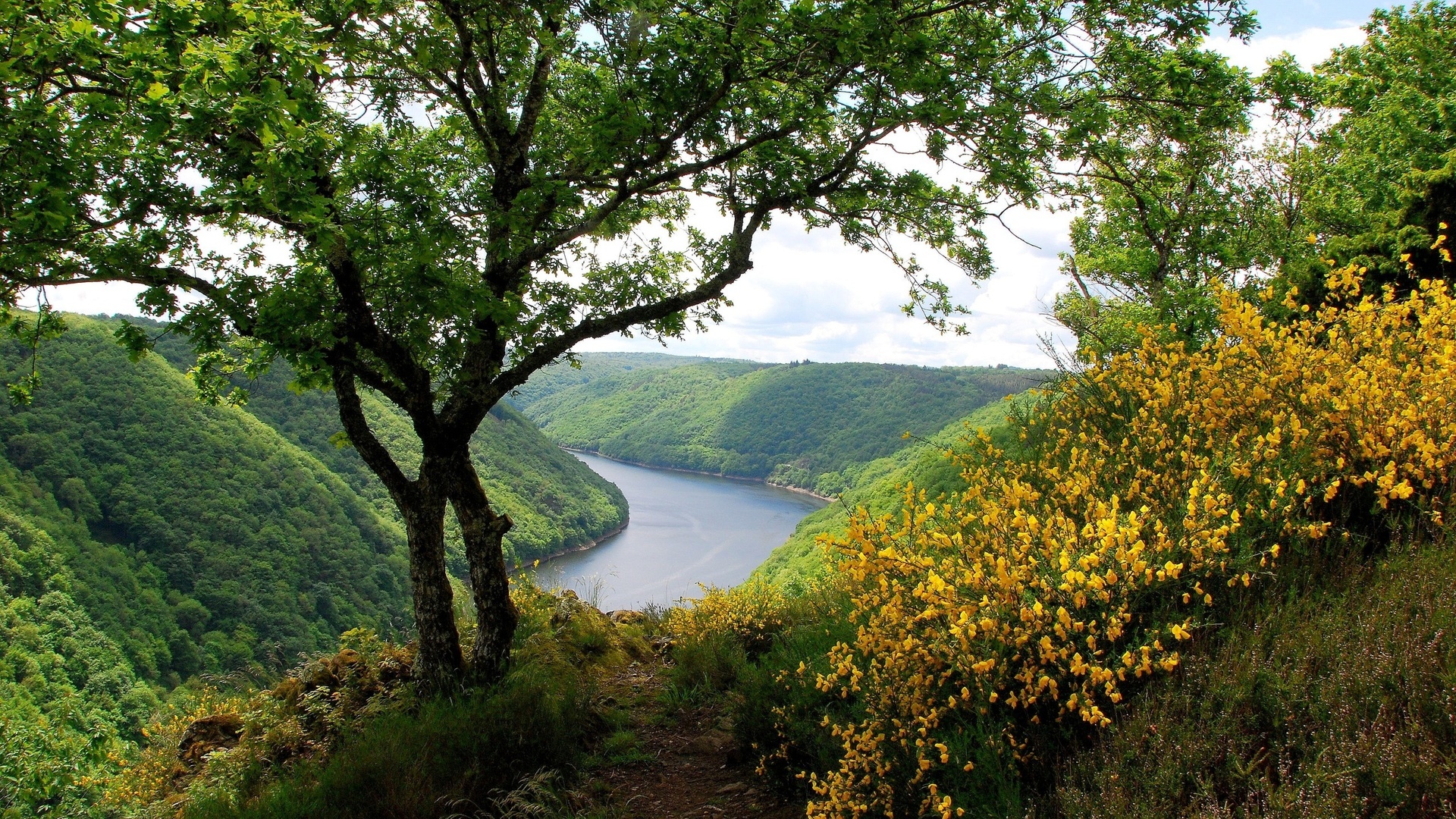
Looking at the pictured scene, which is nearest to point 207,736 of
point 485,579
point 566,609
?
point 485,579

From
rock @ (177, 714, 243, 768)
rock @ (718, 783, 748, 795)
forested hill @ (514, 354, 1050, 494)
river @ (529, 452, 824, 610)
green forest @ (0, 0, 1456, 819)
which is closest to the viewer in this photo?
green forest @ (0, 0, 1456, 819)

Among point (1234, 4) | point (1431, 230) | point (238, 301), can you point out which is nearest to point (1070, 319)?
point (1431, 230)

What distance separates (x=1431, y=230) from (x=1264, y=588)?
6.05 m

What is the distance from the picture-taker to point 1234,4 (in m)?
4.52

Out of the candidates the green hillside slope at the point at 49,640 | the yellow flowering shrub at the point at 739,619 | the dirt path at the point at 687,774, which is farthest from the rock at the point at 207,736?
the green hillside slope at the point at 49,640

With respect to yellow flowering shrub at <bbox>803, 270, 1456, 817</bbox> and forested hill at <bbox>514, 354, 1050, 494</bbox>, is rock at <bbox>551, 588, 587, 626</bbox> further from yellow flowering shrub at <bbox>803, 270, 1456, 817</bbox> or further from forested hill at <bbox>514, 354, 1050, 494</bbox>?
forested hill at <bbox>514, 354, 1050, 494</bbox>

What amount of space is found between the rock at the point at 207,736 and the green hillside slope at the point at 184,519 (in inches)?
1694

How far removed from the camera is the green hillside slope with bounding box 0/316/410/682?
46406mm

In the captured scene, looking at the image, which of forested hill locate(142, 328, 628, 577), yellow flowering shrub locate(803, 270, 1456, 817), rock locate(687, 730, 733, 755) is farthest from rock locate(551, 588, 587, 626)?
forested hill locate(142, 328, 628, 577)

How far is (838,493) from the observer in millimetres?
4590

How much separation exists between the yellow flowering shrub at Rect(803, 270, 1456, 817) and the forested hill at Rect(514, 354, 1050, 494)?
93.8 metres

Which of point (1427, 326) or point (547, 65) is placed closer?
point (1427, 326)

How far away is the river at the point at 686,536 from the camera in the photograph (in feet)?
197

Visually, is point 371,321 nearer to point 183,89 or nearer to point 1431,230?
point 183,89
